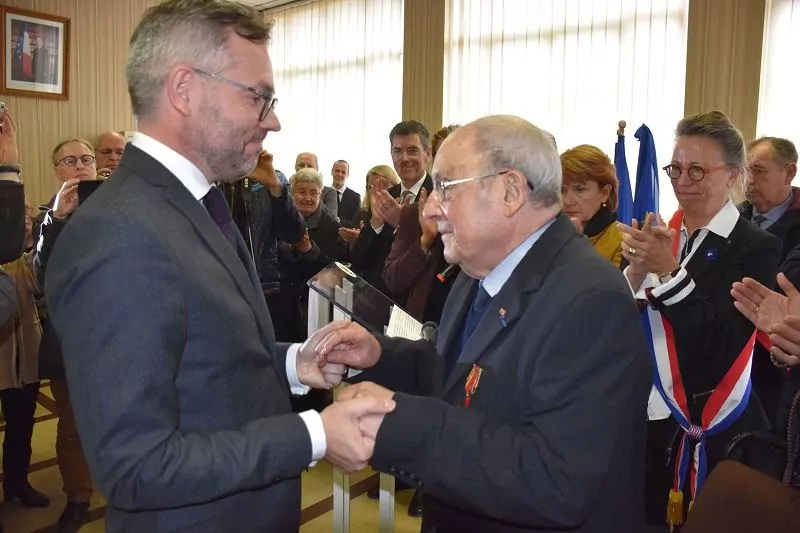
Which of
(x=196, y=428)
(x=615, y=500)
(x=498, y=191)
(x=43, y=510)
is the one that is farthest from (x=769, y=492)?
(x=43, y=510)

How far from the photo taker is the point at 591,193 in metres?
2.49

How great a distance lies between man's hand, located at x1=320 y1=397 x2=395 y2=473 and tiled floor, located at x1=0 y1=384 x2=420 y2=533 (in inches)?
72.9

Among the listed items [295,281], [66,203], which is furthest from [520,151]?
[295,281]

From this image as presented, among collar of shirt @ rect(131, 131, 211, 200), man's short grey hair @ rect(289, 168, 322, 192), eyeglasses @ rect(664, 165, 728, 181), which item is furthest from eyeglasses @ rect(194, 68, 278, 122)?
man's short grey hair @ rect(289, 168, 322, 192)

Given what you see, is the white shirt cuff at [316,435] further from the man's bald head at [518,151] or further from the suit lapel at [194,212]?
the man's bald head at [518,151]

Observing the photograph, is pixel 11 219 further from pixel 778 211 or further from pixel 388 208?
pixel 778 211

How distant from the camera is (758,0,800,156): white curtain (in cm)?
484

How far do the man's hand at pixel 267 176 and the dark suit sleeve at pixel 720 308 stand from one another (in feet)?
6.37

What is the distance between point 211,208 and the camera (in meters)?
1.28

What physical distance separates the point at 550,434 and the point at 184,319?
635 mm

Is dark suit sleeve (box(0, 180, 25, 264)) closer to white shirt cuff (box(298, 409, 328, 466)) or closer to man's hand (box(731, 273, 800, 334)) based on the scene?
white shirt cuff (box(298, 409, 328, 466))

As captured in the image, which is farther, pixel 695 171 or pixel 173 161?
pixel 695 171

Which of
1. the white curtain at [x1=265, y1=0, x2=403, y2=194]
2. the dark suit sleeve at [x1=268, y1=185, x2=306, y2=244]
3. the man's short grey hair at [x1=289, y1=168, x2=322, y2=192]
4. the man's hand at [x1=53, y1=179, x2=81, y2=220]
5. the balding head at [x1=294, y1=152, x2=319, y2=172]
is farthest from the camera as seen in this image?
the white curtain at [x1=265, y1=0, x2=403, y2=194]

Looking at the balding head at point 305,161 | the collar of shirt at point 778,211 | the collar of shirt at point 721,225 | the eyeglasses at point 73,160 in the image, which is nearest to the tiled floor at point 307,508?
the eyeglasses at point 73,160
